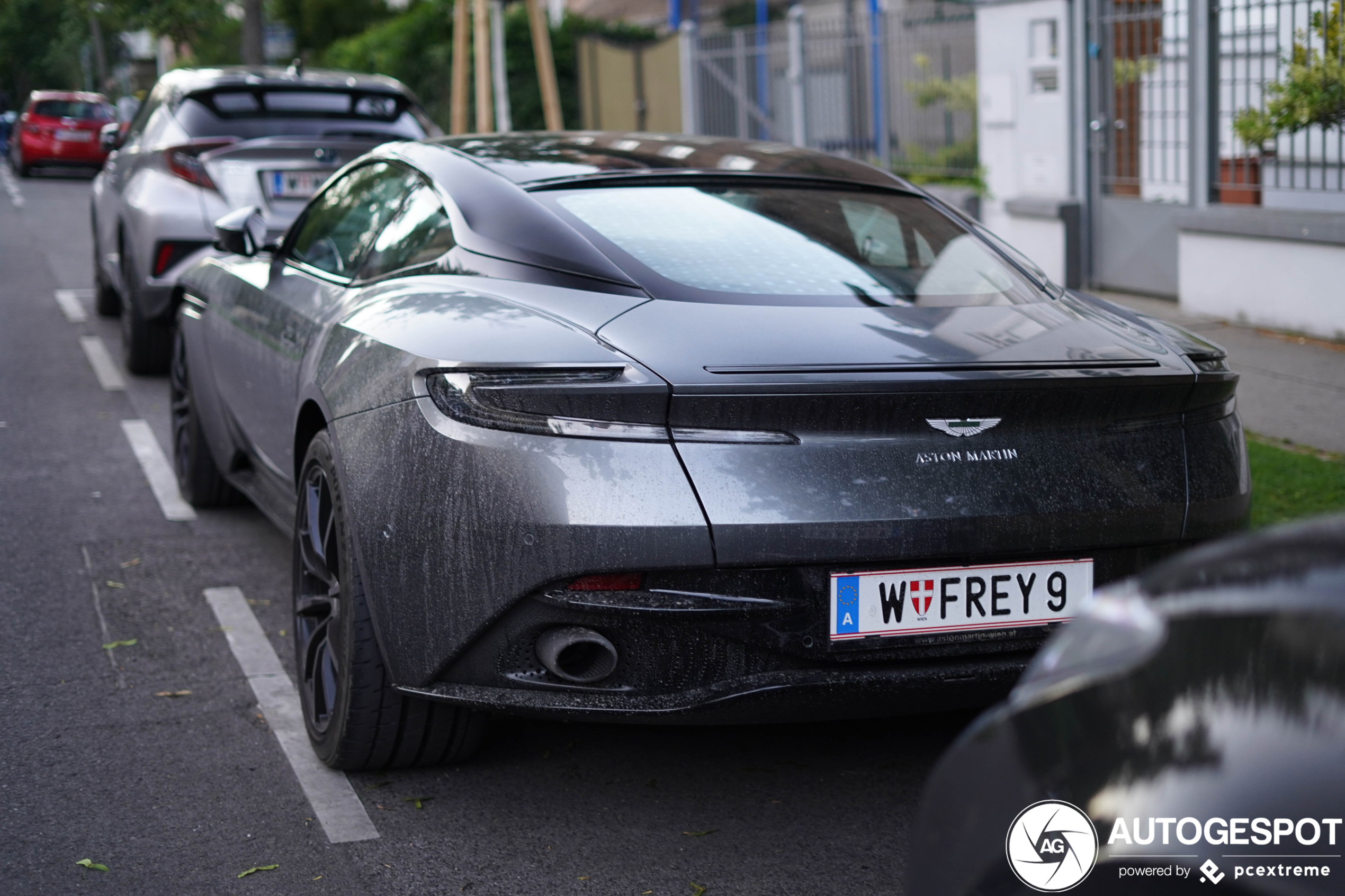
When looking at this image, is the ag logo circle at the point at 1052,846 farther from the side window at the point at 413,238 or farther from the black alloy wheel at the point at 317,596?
the side window at the point at 413,238

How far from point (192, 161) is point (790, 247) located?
5.73m

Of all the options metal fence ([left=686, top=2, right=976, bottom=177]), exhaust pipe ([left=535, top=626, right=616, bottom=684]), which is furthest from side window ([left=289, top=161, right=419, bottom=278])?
metal fence ([left=686, top=2, right=976, bottom=177])

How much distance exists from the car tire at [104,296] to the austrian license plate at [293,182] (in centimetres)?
294

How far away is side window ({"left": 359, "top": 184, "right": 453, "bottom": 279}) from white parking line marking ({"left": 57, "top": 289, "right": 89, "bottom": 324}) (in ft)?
25.6

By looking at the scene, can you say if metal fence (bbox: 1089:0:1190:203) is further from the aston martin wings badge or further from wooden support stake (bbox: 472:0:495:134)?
the aston martin wings badge

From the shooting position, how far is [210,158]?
8.44 metres

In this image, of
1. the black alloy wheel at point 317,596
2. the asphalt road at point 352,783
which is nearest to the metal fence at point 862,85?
the asphalt road at point 352,783

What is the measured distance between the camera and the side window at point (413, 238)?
152 inches

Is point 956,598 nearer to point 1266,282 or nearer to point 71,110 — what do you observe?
point 1266,282

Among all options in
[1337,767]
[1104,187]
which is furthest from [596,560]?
[1104,187]

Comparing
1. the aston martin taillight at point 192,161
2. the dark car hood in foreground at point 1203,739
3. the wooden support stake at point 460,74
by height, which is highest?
the wooden support stake at point 460,74

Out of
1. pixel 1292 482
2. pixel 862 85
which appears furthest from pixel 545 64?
pixel 1292 482

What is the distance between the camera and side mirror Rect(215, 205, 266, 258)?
509 centimetres

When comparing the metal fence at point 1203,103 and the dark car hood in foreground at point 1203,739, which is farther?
the metal fence at point 1203,103
